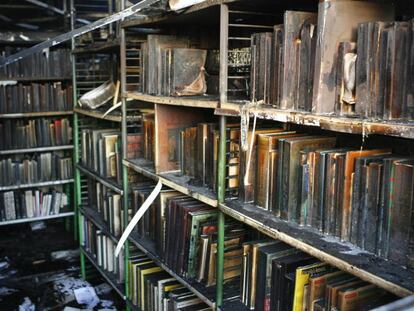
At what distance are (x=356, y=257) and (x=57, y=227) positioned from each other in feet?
14.3

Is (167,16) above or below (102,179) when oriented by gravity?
above

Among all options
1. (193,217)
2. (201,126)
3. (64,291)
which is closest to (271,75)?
(201,126)

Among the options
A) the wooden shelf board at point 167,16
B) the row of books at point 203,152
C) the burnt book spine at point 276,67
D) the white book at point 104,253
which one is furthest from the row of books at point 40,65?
the burnt book spine at point 276,67

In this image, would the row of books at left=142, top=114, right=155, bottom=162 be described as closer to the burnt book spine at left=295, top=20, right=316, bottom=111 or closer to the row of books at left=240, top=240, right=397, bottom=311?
the row of books at left=240, top=240, right=397, bottom=311

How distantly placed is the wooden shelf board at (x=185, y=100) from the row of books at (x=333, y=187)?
249mm

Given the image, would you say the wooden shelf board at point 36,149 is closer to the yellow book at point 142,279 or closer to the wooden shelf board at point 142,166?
the wooden shelf board at point 142,166

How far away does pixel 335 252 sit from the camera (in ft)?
4.52

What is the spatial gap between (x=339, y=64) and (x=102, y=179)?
225 cm

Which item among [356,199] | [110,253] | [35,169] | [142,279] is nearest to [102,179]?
[110,253]

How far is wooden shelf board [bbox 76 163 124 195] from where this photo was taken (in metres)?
3.06

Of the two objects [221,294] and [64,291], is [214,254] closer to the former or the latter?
[221,294]

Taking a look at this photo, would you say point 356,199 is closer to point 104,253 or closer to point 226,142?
point 226,142

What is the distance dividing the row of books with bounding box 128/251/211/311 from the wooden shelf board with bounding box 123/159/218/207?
1.80 feet

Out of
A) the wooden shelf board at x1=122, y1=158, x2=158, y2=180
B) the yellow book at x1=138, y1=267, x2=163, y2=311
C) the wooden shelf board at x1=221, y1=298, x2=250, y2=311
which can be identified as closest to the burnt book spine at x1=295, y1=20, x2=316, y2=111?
the wooden shelf board at x1=221, y1=298, x2=250, y2=311
